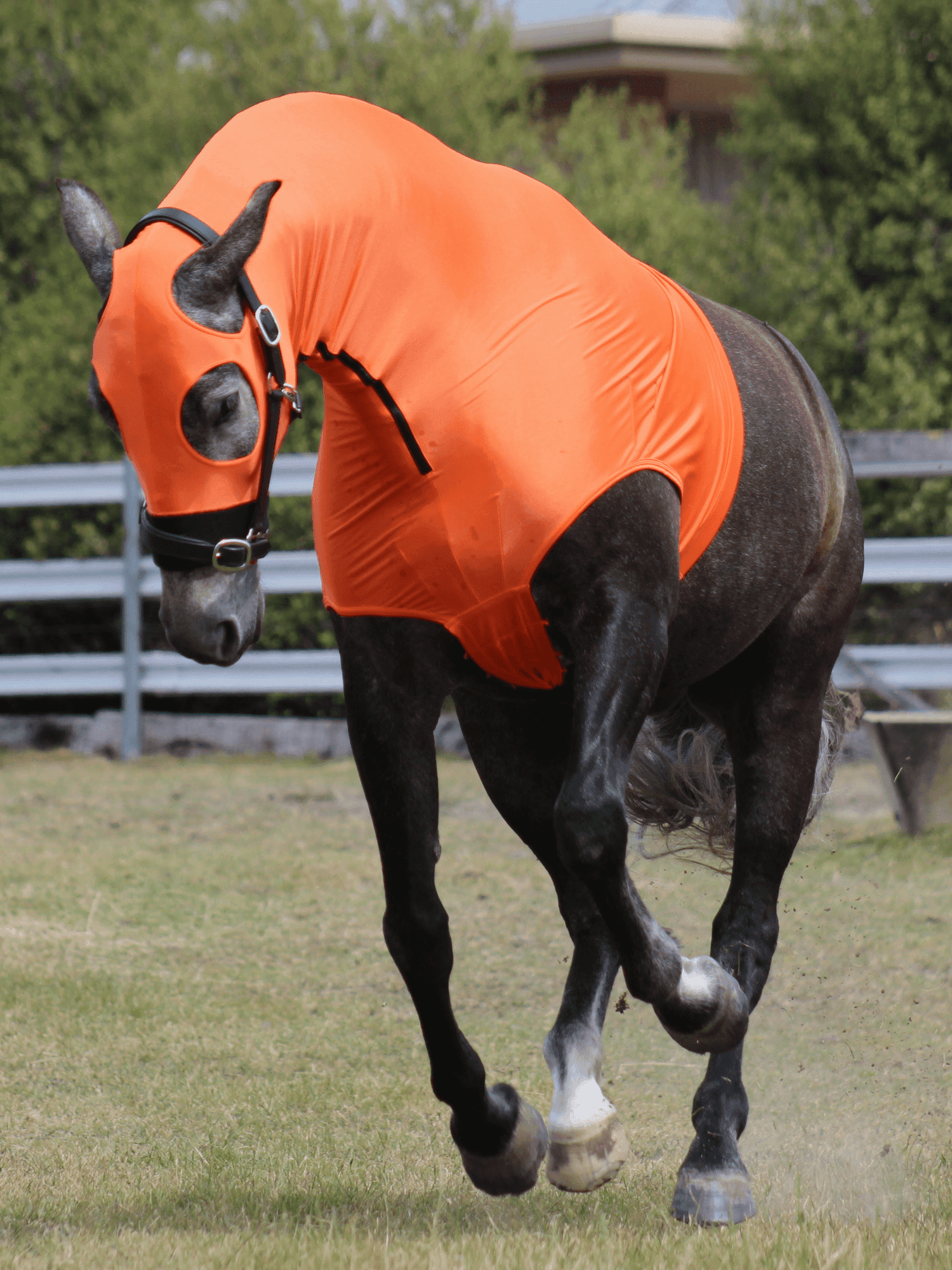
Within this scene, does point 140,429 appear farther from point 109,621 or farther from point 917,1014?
point 109,621

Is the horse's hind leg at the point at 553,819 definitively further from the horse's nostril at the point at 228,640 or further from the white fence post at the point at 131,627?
the white fence post at the point at 131,627

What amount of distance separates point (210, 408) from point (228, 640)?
35 cm

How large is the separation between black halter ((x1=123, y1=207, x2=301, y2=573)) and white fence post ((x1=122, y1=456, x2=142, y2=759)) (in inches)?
264

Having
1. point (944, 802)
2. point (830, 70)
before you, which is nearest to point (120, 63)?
point (830, 70)

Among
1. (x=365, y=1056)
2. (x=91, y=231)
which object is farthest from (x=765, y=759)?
(x=91, y=231)

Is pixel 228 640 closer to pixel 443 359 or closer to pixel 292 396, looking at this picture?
pixel 292 396

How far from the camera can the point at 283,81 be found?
34.1 feet

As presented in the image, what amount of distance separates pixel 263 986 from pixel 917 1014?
6.46ft

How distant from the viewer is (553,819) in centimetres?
299

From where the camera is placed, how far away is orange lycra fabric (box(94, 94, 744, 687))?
2.34 m

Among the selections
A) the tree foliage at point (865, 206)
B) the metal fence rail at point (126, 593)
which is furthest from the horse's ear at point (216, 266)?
the tree foliage at point (865, 206)

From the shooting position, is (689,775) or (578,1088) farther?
(689,775)

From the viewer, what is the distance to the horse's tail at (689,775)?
363cm

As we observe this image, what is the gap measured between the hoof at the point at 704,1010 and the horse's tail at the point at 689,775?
3.05 ft
